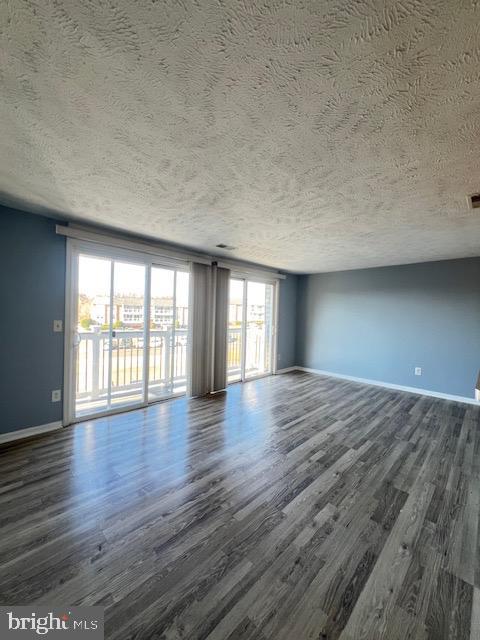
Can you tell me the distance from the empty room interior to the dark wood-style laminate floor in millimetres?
13

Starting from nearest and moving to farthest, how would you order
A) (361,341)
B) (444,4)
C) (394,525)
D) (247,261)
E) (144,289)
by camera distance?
(444,4) < (394,525) < (144,289) < (247,261) < (361,341)

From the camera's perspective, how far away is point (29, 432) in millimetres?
2688

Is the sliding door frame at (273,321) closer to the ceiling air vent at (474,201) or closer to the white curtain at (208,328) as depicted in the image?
the white curtain at (208,328)

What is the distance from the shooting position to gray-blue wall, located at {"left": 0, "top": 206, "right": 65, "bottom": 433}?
254cm

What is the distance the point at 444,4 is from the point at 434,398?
507cm

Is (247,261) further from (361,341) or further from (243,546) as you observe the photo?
(243,546)

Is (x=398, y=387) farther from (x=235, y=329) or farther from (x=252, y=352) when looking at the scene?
(x=235, y=329)

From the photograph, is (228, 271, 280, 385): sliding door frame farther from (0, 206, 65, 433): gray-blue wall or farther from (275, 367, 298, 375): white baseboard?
(0, 206, 65, 433): gray-blue wall

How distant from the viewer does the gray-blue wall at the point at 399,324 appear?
421cm

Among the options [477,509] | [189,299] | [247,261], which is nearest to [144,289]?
[189,299]

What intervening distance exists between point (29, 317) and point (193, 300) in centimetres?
209

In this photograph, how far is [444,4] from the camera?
2.63ft

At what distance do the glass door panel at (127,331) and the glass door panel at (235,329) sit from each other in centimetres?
167

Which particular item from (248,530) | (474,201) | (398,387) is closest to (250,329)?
(398,387)
